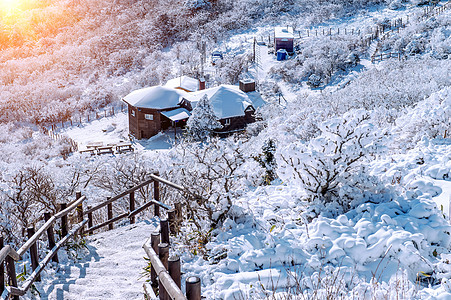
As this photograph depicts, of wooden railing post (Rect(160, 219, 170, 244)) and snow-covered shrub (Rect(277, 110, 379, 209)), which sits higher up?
snow-covered shrub (Rect(277, 110, 379, 209))

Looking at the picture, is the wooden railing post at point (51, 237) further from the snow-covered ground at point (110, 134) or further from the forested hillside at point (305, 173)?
the snow-covered ground at point (110, 134)

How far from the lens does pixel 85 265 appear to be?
706 centimetres

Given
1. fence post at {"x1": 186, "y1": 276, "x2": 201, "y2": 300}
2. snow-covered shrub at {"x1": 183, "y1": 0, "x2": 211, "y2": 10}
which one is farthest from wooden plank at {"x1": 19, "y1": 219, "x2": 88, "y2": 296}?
snow-covered shrub at {"x1": 183, "y1": 0, "x2": 211, "y2": 10}

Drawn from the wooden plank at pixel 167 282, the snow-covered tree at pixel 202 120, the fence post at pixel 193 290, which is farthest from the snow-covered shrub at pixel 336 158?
the snow-covered tree at pixel 202 120

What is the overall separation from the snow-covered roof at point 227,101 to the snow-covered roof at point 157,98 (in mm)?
1439

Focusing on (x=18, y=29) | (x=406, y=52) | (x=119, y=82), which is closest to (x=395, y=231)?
(x=406, y=52)

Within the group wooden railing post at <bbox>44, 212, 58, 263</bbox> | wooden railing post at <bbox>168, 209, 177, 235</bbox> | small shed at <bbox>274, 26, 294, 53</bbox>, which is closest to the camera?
wooden railing post at <bbox>44, 212, 58, 263</bbox>

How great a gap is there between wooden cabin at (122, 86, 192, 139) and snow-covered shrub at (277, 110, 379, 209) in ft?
98.7

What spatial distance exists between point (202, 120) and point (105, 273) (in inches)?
1016

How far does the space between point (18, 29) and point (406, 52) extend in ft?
249

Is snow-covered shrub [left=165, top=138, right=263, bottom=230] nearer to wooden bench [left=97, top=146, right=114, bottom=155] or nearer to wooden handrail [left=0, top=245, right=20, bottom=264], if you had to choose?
wooden handrail [left=0, top=245, right=20, bottom=264]

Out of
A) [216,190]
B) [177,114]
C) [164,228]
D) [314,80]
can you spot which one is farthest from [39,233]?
[314,80]

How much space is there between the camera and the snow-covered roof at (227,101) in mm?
34562

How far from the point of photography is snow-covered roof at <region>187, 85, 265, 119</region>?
1361 inches
